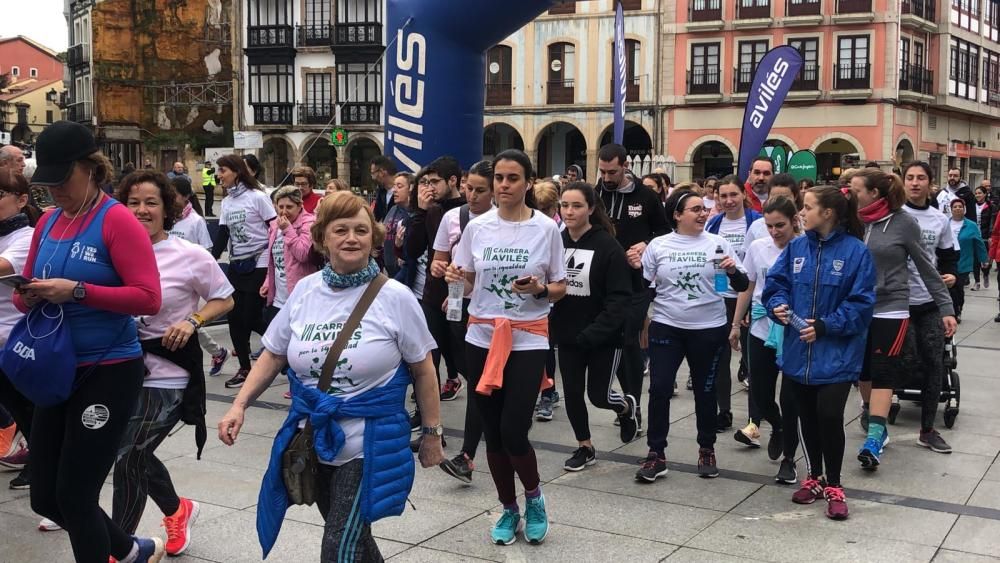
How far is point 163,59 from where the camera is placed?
5016 cm

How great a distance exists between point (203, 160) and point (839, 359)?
47.1 m

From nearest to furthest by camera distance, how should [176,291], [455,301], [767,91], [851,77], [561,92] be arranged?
[176,291], [455,301], [767,91], [851,77], [561,92]

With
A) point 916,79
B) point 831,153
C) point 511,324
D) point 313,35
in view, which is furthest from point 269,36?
point 511,324

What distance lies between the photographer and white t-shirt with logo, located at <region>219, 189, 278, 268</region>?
9164 millimetres

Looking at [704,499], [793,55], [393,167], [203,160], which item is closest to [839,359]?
[704,499]

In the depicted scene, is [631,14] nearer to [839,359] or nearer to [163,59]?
[163,59]

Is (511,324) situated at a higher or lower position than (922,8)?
lower

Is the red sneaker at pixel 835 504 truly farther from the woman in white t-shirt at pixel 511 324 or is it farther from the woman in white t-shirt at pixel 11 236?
the woman in white t-shirt at pixel 11 236

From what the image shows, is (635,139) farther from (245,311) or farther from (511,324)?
(511,324)

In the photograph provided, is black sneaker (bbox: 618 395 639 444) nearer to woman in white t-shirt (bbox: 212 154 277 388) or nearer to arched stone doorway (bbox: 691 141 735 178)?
woman in white t-shirt (bbox: 212 154 277 388)

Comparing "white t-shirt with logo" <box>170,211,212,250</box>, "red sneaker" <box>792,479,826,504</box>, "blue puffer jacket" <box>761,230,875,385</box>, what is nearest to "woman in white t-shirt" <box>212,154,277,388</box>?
"white t-shirt with logo" <box>170,211,212,250</box>

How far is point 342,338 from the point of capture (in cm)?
365

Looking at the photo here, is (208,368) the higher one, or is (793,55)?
(793,55)

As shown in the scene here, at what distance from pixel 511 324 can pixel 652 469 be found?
159cm
